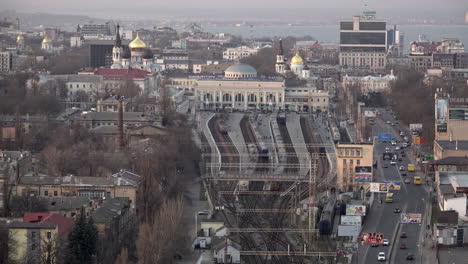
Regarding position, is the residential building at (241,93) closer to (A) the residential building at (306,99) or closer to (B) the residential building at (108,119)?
(A) the residential building at (306,99)

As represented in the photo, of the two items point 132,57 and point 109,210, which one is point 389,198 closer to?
point 109,210

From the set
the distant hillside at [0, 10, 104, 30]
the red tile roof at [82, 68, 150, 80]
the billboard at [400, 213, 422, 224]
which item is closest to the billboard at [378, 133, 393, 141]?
the billboard at [400, 213, 422, 224]

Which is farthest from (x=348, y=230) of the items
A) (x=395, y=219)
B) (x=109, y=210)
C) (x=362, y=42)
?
(x=362, y=42)

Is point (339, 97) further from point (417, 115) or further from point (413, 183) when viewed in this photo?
point (413, 183)

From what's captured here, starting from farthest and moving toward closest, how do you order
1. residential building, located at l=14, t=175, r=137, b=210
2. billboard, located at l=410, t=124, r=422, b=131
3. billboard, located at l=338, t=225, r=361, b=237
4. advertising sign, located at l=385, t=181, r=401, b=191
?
billboard, located at l=410, t=124, r=422, b=131
advertising sign, located at l=385, t=181, r=401, b=191
residential building, located at l=14, t=175, r=137, b=210
billboard, located at l=338, t=225, r=361, b=237

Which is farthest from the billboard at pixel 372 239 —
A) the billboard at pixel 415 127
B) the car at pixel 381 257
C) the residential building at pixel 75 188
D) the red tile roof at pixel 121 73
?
the red tile roof at pixel 121 73

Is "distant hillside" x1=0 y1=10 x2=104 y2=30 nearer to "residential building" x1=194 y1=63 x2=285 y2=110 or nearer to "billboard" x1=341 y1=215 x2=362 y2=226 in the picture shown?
"residential building" x1=194 y1=63 x2=285 y2=110
